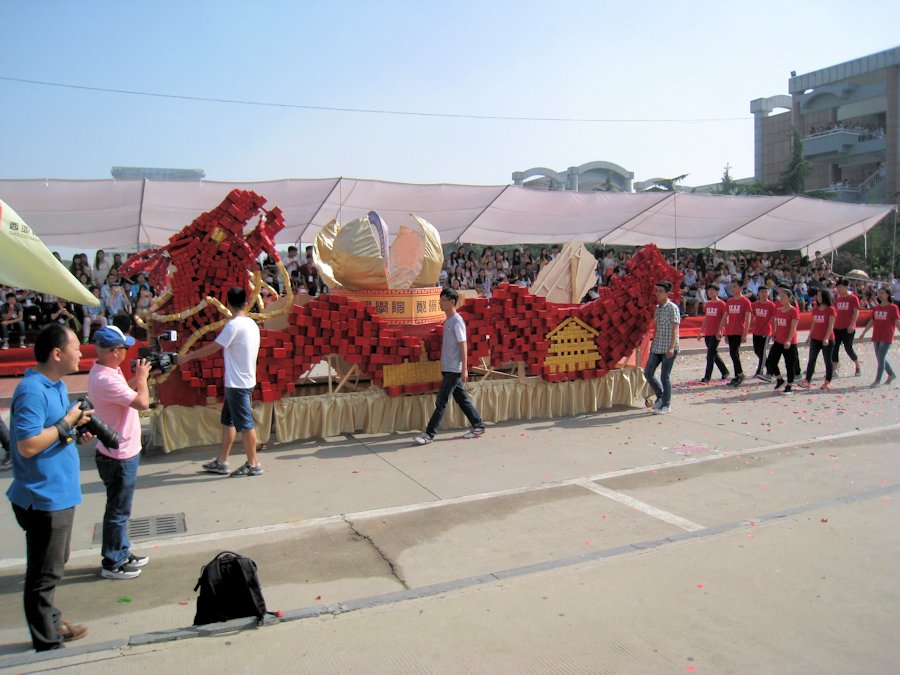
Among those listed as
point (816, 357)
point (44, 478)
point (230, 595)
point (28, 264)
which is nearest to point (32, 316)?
point (28, 264)

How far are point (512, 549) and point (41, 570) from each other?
267 cm

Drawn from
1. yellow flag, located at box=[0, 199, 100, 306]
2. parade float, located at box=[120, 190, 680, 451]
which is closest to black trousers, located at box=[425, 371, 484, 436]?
parade float, located at box=[120, 190, 680, 451]

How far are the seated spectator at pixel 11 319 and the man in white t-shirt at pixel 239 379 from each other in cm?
932

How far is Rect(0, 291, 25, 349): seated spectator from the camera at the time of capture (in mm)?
12961

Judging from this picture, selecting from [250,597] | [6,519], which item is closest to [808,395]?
[250,597]

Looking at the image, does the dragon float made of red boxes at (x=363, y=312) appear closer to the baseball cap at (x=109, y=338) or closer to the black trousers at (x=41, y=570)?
the baseball cap at (x=109, y=338)

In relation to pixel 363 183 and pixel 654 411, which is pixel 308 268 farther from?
pixel 654 411

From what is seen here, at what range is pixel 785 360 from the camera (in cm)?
1021

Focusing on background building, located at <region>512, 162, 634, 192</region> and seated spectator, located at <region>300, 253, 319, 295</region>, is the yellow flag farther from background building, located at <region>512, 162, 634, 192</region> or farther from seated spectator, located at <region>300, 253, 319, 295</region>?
background building, located at <region>512, 162, 634, 192</region>

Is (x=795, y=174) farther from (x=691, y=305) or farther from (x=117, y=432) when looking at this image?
(x=117, y=432)

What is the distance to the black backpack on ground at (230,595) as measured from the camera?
3.40m

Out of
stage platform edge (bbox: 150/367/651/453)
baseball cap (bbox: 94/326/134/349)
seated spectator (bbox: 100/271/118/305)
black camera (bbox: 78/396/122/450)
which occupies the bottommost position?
stage platform edge (bbox: 150/367/651/453)

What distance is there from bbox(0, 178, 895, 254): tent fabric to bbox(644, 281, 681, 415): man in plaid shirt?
27.6ft

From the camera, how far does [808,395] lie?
9.95 metres
